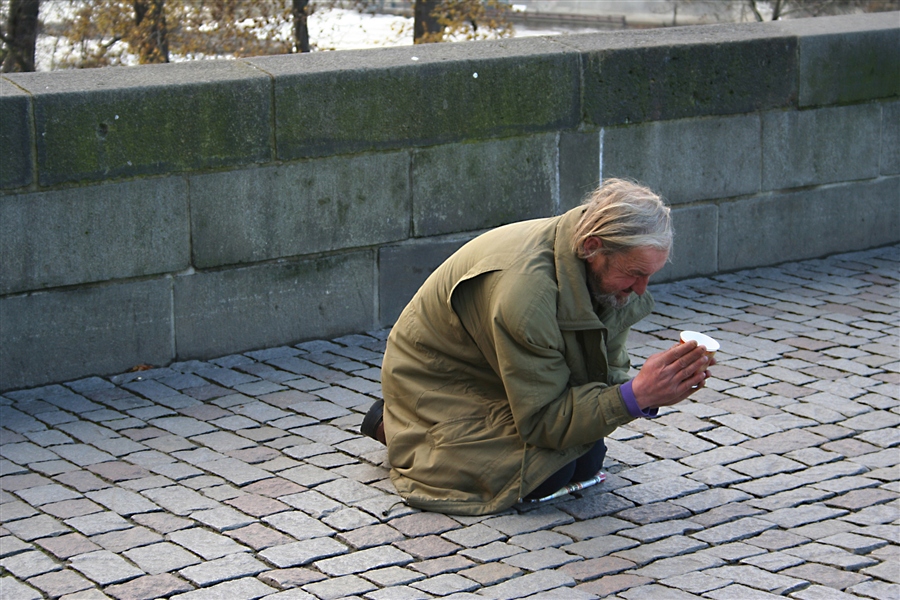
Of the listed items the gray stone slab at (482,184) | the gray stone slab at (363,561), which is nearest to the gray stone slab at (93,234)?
the gray stone slab at (482,184)

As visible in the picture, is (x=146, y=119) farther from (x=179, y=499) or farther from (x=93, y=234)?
(x=179, y=499)

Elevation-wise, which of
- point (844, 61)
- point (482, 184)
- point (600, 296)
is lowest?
point (600, 296)

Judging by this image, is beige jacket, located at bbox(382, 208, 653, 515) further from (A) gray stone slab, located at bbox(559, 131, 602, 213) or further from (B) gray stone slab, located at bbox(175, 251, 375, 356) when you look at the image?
(A) gray stone slab, located at bbox(559, 131, 602, 213)

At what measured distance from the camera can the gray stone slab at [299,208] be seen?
5531mm

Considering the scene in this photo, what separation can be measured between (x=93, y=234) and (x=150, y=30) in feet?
39.5

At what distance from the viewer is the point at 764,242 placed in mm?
7266

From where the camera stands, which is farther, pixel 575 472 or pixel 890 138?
pixel 890 138

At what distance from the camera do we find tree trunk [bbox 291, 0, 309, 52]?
1798cm

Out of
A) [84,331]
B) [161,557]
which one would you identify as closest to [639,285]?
[161,557]

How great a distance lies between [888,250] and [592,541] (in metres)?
4.59

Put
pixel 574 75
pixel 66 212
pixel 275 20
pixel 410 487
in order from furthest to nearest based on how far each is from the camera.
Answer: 1. pixel 275 20
2. pixel 574 75
3. pixel 66 212
4. pixel 410 487

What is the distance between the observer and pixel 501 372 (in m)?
3.86

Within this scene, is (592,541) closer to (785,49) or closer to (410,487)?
(410,487)

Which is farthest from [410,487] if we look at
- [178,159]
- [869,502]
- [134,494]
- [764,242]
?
[764,242]
